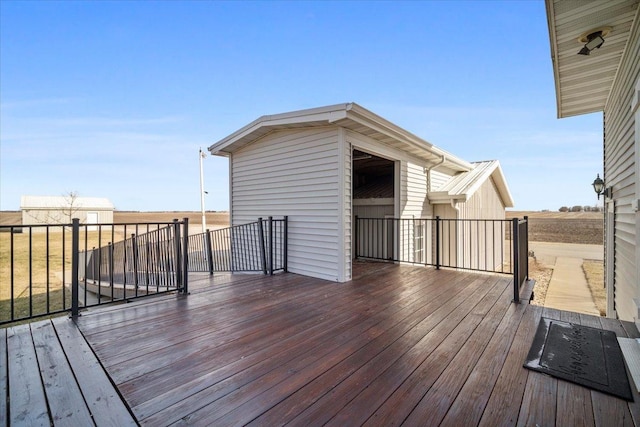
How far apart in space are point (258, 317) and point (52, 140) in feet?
101

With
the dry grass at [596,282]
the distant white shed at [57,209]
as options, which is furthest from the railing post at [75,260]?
the distant white shed at [57,209]

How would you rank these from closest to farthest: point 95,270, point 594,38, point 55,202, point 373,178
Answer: point 594,38
point 95,270
point 373,178
point 55,202

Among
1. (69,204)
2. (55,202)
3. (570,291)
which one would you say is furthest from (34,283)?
(55,202)

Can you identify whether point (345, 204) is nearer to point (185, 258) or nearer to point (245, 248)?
point (185, 258)

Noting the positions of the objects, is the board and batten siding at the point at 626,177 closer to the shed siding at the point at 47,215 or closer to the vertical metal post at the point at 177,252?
the vertical metal post at the point at 177,252

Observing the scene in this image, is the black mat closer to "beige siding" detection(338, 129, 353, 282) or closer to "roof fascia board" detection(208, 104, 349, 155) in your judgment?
"beige siding" detection(338, 129, 353, 282)

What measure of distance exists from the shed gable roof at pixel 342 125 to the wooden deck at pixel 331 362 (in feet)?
8.96

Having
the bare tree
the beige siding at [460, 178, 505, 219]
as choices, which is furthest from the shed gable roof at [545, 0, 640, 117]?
the bare tree

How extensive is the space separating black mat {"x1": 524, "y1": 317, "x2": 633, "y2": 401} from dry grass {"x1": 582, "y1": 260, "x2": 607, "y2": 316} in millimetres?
4676

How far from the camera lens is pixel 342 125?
4570 mm

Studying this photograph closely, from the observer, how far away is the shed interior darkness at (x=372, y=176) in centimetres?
724

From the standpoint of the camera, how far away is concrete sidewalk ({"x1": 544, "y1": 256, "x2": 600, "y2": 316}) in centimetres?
643

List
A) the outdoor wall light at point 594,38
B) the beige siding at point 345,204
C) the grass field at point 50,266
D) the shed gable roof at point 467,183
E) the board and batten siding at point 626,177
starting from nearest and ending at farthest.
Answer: the board and batten siding at point 626,177
the outdoor wall light at point 594,38
the beige siding at point 345,204
the shed gable roof at point 467,183
the grass field at point 50,266

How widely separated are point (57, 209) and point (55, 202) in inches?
45.5
